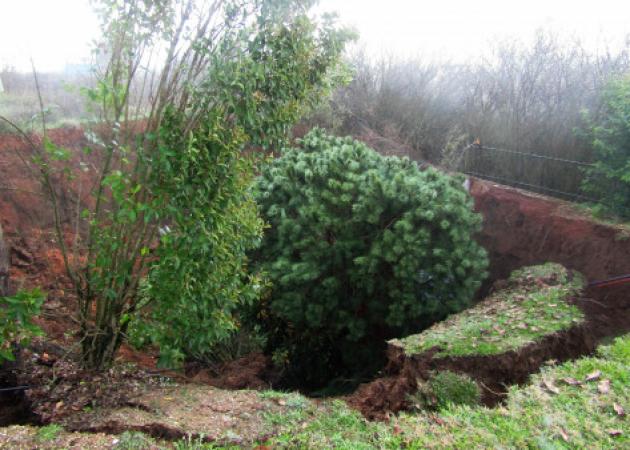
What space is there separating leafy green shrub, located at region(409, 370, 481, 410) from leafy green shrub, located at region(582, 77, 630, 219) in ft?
15.4

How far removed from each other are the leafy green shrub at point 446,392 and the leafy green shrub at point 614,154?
4.70 meters

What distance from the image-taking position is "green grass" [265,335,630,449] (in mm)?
3463

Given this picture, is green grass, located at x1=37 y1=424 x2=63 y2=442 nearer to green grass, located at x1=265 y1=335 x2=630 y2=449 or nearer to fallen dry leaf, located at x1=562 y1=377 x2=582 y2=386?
green grass, located at x1=265 y1=335 x2=630 y2=449

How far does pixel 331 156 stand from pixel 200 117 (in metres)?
2.88

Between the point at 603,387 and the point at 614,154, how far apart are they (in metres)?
5.07

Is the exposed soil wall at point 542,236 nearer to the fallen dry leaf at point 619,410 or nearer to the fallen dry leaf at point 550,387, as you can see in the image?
the fallen dry leaf at point 550,387

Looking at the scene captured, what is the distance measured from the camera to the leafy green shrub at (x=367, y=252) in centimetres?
653

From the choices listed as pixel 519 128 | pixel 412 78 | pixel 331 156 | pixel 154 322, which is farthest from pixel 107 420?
pixel 412 78

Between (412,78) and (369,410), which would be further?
(412,78)

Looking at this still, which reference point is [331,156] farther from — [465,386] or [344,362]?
[465,386]

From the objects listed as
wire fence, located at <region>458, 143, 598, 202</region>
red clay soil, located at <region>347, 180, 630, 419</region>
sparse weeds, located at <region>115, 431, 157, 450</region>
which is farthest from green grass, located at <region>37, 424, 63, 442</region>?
wire fence, located at <region>458, 143, 598, 202</region>

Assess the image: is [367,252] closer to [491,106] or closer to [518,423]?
[518,423]

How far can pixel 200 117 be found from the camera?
452 centimetres

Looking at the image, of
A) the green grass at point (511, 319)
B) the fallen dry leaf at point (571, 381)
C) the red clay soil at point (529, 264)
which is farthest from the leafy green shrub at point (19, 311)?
the fallen dry leaf at point (571, 381)
